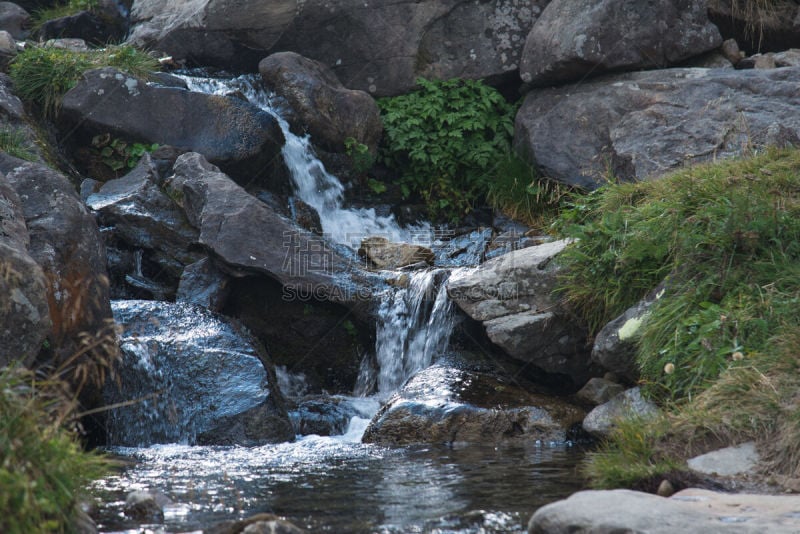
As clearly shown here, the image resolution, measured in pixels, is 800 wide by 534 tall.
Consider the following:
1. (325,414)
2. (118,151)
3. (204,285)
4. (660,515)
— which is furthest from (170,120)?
(660,515)

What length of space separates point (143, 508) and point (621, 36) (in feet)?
26.3

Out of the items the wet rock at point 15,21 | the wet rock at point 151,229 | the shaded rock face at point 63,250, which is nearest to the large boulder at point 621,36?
the wet rock at point 151,229

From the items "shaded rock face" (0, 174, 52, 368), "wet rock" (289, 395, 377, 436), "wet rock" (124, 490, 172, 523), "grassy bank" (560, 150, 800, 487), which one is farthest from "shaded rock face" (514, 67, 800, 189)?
"wet rock" (124, 490, 172, 523)

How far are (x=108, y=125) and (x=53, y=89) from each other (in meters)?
0.82

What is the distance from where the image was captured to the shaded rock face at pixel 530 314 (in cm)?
667

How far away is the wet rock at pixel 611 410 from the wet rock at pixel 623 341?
24 centimetres

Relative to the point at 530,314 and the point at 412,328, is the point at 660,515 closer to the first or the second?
the point at 530,314

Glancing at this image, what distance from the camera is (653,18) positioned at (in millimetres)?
9820

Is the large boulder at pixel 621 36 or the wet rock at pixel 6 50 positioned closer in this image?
the large boulder at pixel 621 36

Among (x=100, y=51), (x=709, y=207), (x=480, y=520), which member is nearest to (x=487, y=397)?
(x=709, y=207)

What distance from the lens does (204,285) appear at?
7934 mm

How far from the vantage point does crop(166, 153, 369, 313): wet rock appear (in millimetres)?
7691

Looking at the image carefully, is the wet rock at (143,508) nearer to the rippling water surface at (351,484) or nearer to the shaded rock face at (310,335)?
the rippling water surface at (351,484)

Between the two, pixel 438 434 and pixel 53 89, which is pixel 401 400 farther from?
pixel 53 89
